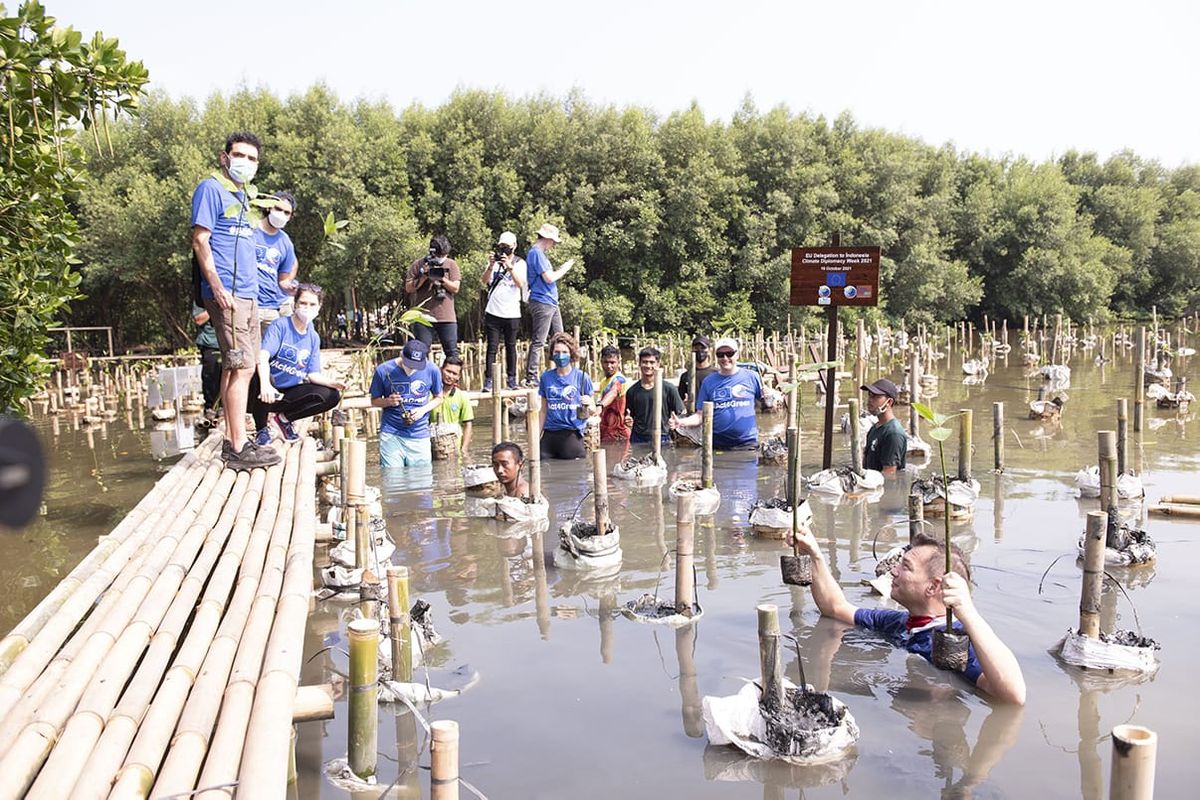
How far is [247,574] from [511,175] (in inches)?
991

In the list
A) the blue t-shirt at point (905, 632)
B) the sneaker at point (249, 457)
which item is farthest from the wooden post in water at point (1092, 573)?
the sneaker at point (249, 457)

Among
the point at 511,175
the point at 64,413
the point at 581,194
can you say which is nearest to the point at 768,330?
the point at 581,194

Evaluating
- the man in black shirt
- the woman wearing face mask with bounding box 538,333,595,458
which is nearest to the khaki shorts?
the woman wearing face mask with bounding box 538,333,595,458

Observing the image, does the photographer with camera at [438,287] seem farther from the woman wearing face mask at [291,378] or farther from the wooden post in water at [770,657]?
the wooden post in water at [770,657]

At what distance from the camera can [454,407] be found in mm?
11492

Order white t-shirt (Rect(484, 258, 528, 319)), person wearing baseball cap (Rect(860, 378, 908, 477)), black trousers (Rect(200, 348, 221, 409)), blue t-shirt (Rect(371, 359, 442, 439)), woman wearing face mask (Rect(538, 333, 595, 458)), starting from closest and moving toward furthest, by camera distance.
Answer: black trousers (Rect(200, 348, 221, 409)) < person wearing baseball cap (Rect(860, 378, 908, 477)) < blue t-shirt (Rect(371, 359, 442, 439)) < woman wearing face mask (Rect(538, 333, 595, 458)) < white t-shirt (Rect(484, 258, 528, 319))

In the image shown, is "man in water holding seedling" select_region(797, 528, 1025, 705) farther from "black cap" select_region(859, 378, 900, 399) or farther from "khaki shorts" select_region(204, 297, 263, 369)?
"black cap" select_region(859, 378, 900, 399)

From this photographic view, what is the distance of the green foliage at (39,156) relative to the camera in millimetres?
5719

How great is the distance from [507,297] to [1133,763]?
10.1m

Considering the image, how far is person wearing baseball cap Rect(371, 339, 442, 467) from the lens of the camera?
9742 mm

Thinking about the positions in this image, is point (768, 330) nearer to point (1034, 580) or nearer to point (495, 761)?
point (1034, 580)

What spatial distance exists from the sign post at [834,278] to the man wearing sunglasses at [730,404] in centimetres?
151

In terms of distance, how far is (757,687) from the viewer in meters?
4.38

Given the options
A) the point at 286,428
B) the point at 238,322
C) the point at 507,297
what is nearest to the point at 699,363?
the point at 507,297
